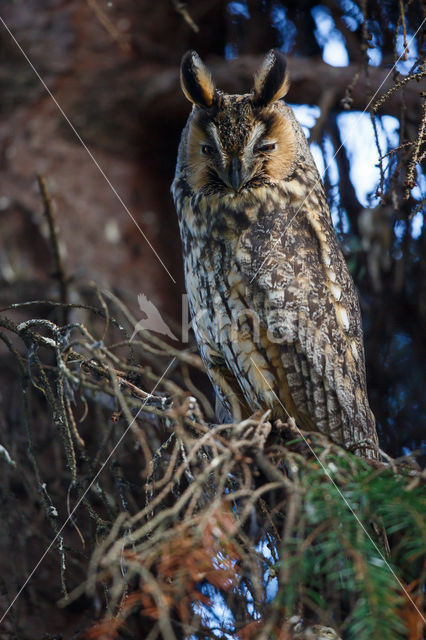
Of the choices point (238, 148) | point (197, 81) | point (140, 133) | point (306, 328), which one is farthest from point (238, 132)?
point (140, 133)

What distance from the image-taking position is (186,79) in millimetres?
1789

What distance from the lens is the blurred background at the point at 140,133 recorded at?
238cm

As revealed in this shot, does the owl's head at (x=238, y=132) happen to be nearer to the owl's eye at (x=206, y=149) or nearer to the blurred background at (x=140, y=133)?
the owl's eye at (x=206, y=149)

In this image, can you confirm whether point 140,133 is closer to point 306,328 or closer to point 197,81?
point 197,81

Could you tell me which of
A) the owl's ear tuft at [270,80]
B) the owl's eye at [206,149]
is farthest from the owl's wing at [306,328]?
the owl's ear tuft at [270,80]

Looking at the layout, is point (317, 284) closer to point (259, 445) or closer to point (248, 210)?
point (248, 210)

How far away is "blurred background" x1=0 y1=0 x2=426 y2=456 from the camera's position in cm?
238

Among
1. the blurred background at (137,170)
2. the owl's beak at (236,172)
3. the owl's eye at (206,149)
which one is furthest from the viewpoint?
the blurred background at (137,170)

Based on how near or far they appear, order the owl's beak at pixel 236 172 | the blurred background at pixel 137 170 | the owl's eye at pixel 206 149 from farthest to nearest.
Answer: the blurred background at pixel 137 170, the owl's eye at pixel 206 149, the owl's beak at pixel 236 172

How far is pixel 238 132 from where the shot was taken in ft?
5.36

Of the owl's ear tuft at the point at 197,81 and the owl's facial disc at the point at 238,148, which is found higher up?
the owl's ear tuft at the point at 197,81

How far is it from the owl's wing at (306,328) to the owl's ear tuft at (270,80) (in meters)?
0.41

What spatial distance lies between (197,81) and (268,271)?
0.68 meters

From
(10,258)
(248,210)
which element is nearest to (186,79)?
(248,210)
